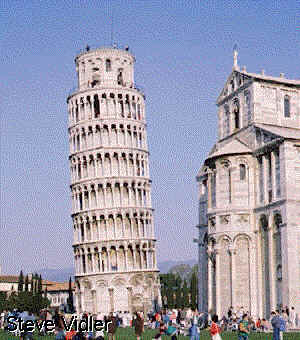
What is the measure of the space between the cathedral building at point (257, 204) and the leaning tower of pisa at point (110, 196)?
1261 inches

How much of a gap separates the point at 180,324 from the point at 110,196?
36.8 m

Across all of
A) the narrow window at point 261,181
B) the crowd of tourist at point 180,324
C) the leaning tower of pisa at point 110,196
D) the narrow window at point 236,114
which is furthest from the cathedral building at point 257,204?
the leaning tower of pisa at point 110,196

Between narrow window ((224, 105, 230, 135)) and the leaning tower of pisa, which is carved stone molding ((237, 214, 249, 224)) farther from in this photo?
the leaning tower of pisa

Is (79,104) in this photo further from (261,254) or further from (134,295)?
(261,254)

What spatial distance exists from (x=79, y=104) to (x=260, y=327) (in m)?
48.0

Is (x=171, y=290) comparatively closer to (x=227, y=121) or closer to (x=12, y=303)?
(x=12, y=303)

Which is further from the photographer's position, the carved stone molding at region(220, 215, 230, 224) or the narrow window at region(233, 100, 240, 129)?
the narrow window at region(233, 100, 240, 129)

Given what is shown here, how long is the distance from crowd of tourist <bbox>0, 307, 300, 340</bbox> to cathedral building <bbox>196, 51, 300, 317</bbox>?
145cm

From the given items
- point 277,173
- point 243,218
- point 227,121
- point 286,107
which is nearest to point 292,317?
point 243,218

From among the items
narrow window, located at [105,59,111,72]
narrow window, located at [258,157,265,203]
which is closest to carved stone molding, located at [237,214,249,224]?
narrow window, located at [258,157,265,203]

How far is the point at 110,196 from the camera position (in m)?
77.1

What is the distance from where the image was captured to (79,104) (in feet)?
262

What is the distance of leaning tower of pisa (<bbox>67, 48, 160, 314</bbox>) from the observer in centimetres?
7538

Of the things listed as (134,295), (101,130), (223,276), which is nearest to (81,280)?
(134,295)
